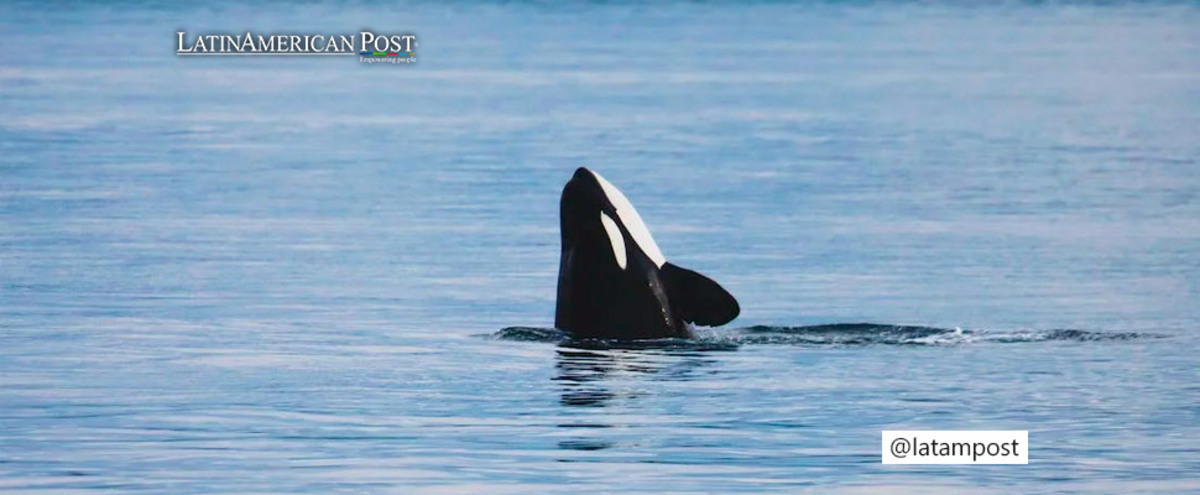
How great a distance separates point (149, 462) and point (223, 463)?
0.43 meters

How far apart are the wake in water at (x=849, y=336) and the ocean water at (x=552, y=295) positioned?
5 centimetres

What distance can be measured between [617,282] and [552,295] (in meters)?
4.37

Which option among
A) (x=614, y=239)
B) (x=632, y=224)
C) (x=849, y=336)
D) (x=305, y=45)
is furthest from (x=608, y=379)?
(x=305, y=45)

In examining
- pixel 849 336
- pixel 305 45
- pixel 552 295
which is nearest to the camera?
pixel 849 336

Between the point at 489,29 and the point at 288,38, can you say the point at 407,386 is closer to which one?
the point at 288,38

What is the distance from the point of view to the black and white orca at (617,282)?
69.9 ft

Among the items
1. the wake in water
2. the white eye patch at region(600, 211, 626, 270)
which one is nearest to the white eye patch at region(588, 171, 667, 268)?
the white eye patch at region(600, 211, 626, 270)

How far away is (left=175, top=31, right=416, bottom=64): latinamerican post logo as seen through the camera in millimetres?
93312

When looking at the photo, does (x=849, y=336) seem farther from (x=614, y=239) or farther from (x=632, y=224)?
(x=614, y=239)

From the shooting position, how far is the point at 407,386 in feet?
65.8

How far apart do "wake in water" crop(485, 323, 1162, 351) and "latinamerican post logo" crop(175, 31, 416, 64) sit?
224ft

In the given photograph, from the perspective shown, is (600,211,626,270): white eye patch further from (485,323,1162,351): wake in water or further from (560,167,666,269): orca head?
(485,323,1162,351): wake in water

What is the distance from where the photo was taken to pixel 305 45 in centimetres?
9638

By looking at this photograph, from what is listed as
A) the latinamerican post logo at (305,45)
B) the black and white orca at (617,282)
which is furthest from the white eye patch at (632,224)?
the latinamerican post logo at (305,45)
